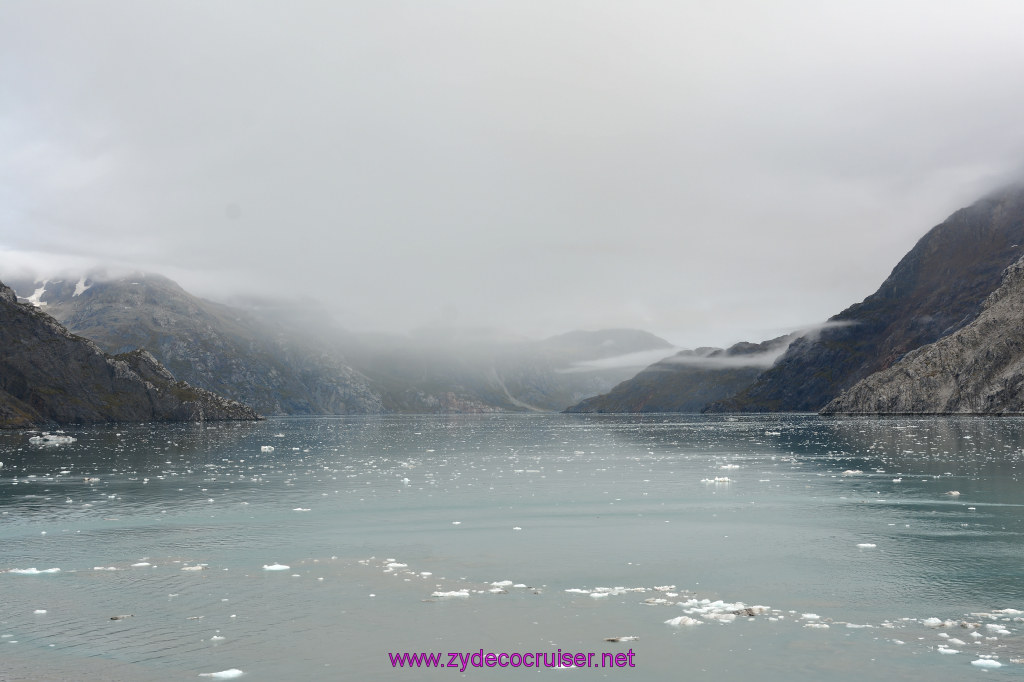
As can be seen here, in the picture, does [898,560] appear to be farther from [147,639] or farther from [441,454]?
[441,454]

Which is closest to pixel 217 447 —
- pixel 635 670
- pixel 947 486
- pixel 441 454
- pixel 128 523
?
pixel 441 454

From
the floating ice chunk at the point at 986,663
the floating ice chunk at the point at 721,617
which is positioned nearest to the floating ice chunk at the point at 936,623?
the floating ice chunk at the point at 986,663

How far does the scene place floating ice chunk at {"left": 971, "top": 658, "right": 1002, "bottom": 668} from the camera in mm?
16594

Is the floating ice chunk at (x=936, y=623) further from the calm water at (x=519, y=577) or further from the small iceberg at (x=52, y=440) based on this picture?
the small iceberg at (x=52, y=440)

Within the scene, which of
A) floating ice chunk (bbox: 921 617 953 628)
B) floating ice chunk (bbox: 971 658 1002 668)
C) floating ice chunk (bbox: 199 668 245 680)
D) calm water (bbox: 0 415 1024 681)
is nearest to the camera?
floating ice chunk (bbox: 971 658 1002 668)

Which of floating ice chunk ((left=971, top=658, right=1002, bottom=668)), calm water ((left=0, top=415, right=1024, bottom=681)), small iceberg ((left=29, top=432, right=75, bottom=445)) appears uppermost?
floating ice chunk ((left=971, top=658, right=1002, bottom=668))

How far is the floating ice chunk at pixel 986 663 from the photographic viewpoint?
16594 millimetres

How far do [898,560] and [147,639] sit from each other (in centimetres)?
2637

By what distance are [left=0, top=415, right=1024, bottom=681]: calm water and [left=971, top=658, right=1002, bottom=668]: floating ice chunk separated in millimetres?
147

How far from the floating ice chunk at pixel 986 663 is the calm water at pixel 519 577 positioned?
147mm

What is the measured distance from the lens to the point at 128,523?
39.5 meters

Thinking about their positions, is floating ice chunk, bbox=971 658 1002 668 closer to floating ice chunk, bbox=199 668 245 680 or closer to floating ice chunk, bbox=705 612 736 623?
floating ice chunk, bbox=705 612 736 623

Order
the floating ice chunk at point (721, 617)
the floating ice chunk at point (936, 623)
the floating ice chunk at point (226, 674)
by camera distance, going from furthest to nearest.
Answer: the floating ice chunk at point (721, 617) < the floating ice chunk at point (936, 623) < the floating ice chunk at point (226, 674)

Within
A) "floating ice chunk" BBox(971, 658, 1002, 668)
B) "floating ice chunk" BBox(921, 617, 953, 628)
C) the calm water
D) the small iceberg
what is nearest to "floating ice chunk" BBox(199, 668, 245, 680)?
the calm water
